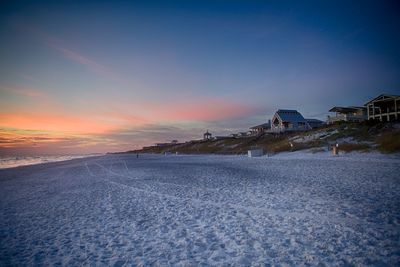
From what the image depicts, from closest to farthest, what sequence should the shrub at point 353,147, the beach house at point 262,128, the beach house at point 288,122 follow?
the shrub at point 353,147
the beach house at point 288,122
the beach house at point 262,128

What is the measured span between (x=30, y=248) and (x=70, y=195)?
696cm

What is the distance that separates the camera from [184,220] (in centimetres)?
712

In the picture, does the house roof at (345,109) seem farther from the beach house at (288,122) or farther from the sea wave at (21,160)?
the sea wave at (21,160)

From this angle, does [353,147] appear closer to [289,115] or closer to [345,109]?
[345,109]

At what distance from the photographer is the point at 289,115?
2435 inches

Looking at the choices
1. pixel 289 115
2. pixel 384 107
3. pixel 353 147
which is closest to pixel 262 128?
pixel 289 115

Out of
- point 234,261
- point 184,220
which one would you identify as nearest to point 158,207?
point 184,220

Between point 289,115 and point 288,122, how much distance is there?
2770mm

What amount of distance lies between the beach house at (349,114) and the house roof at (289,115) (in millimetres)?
10065

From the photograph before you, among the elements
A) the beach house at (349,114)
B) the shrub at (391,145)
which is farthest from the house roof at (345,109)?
the shrub at (391,145)

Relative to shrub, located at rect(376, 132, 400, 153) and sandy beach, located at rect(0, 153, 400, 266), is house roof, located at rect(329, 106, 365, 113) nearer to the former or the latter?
shrub, located at rect(376, 132, 400, 153)

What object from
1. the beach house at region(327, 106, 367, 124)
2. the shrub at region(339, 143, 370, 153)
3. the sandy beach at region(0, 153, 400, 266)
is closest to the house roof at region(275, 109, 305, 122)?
the beach house at region(327, 106, 367, 124)

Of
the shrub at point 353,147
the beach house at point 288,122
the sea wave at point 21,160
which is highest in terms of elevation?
the beach house at point 288,122

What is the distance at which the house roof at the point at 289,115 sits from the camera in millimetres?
60281
